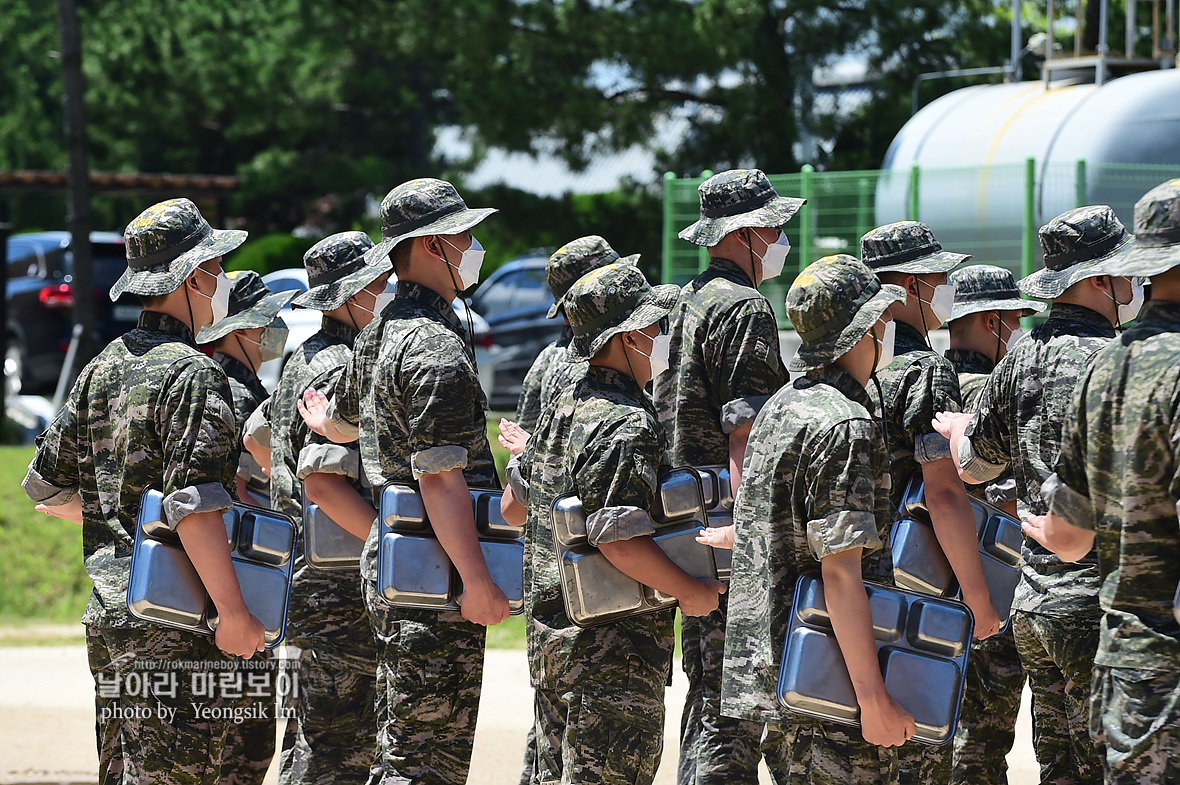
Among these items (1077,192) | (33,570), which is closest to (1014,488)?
(1077,192)

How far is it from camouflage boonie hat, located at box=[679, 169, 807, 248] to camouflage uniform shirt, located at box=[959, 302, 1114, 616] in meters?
1.28

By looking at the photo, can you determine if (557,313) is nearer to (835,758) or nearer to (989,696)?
(989,696)

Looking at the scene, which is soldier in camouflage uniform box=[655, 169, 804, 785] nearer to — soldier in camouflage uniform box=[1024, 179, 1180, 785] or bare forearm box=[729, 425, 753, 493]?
bare forearm box=[729, 425, 753, 493]

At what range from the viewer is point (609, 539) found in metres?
4.27

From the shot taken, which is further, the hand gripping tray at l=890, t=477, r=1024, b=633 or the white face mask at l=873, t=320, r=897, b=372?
the hand gripping tray at l=890, t=477, r=1024, b=633

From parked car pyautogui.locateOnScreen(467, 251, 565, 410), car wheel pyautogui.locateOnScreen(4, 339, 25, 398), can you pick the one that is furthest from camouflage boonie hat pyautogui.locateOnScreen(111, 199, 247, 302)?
car wheel pyautogui.locateOnScreen(4, 339, 25, 398)

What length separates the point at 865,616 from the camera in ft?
12.3

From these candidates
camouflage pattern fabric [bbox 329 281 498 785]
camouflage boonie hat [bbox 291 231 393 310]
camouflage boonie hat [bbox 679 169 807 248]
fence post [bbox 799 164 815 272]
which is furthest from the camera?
fence post [bbox 799 164 815 272]

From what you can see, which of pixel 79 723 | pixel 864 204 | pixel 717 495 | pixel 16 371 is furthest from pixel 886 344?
pixel 16 371

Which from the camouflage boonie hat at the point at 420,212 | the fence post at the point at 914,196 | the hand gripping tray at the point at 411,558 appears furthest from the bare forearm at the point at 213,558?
the fence post at the point at 914,196

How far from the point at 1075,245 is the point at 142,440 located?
3.02 m

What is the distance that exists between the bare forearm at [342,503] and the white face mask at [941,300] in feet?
7.10

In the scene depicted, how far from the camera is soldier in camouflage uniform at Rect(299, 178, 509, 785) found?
4.64 meters

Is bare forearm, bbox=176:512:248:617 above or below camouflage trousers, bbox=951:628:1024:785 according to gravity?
above
